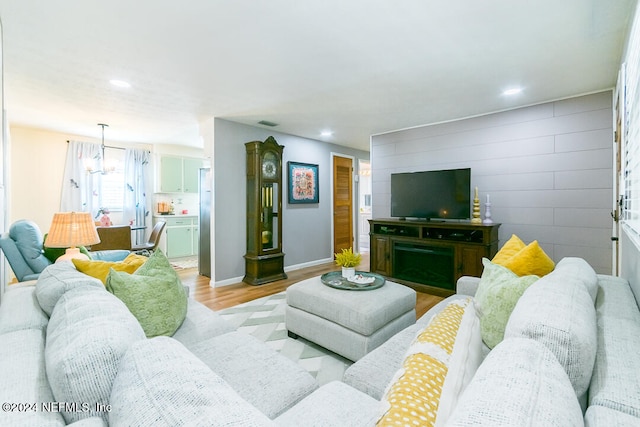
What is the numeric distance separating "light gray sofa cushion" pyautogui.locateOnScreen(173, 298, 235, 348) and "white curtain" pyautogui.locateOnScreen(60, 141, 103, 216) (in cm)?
450

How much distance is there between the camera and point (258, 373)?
1204 millimetres

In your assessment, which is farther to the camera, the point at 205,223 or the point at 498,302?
the point at 205,223

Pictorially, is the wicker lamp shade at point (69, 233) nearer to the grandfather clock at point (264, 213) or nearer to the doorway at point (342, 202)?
the grandfather clock at point (264, 213)

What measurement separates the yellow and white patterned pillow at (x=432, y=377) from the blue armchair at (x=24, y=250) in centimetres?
306

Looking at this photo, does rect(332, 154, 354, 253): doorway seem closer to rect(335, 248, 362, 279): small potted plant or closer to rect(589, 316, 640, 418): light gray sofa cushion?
rect(335, 248, 362, 279): small potted plant

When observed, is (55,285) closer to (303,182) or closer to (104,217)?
(303,182)

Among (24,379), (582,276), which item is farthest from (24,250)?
(582,276)

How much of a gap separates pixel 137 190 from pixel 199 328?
16.8 ft

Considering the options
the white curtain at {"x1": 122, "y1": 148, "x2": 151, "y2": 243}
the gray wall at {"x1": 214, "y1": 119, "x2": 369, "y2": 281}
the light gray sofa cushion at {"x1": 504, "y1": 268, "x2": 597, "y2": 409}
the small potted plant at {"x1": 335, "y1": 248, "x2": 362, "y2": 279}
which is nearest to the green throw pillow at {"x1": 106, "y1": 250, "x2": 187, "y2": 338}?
the small potted plant at {"x1": 335, "y1": 248, "x2": 362, "y2": 279}

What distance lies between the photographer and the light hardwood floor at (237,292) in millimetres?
3336

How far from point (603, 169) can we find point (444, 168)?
1.64 m

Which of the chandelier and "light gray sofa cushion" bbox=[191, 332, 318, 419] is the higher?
the chandelier

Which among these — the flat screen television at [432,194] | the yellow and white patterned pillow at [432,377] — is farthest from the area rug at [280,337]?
the flat screen television at [432,194]

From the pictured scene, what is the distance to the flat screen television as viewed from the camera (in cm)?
369
